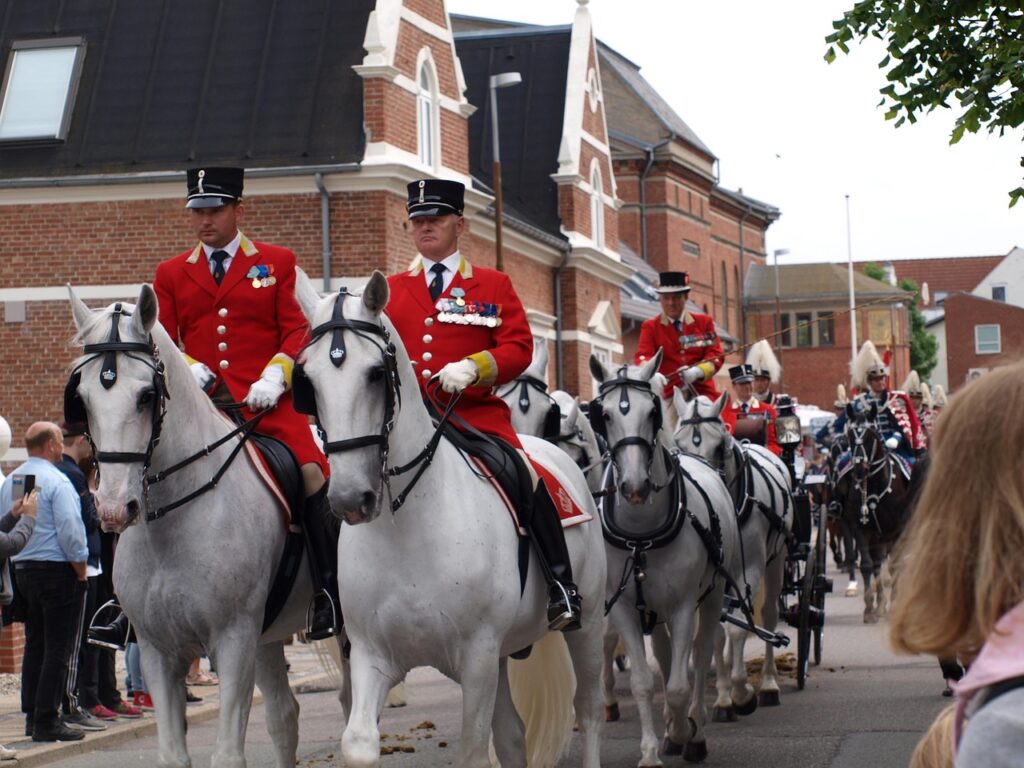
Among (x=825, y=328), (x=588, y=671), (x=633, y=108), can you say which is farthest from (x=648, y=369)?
(x=825, y=328)

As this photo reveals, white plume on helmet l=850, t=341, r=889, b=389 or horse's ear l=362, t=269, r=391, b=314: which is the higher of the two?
white plume on helmet l=850, t=341, r=889, b=389

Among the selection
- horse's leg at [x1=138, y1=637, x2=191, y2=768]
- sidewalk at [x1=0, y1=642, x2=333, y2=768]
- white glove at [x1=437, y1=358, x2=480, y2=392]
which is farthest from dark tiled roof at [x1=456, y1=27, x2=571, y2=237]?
horse's leg at [x1=138, y1=637, x2=191, y2=768]

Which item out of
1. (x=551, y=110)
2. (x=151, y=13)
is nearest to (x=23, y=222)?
(x=151, y=13)

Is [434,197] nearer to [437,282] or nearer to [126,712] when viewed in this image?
[437,282]

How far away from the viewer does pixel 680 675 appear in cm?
978

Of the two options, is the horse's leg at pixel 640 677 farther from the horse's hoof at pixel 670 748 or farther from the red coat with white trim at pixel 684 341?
the red coat with white trim at pixel 684 341

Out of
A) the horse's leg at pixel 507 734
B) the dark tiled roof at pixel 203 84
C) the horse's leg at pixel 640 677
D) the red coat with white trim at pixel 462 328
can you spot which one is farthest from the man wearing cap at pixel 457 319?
the dark tiled roof at pixel 203 84

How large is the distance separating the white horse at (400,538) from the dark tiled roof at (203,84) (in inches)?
756

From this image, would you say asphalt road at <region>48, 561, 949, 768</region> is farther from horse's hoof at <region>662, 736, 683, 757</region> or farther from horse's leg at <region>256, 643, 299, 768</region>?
horse's leg at <region>256, 643, 299, 768</region>

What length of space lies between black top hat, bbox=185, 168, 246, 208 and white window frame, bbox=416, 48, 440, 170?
1925cm

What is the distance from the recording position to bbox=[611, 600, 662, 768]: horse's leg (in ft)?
30.6

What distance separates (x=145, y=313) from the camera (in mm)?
6906

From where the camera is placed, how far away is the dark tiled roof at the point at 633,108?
213 ft

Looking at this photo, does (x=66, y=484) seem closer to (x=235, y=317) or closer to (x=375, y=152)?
(x=235, y=317)
